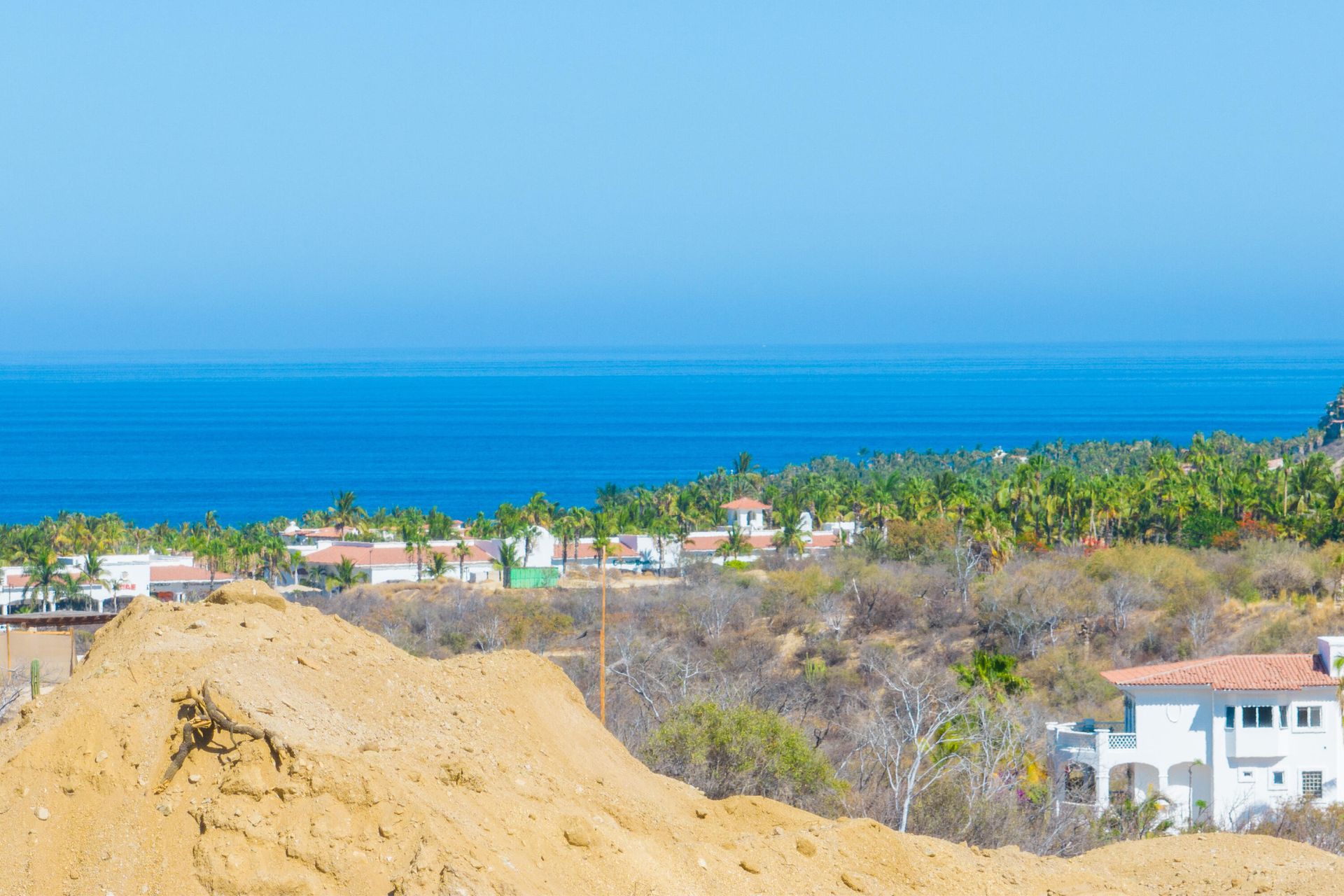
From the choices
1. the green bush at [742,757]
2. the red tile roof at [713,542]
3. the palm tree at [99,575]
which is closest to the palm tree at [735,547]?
the red tile roof at [713,542]

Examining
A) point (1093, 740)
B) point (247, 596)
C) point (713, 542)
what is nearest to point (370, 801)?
point (247, 596)

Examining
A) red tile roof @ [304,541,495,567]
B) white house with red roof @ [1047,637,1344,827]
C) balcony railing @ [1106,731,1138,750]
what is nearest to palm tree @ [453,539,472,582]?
red tile roof @ [304,541,495,567]

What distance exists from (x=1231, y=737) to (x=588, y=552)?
A: 4631cm

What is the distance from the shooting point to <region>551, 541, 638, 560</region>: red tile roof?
70.8 metres

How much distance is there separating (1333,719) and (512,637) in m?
23.9

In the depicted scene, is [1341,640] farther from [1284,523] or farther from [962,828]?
[1284,523]

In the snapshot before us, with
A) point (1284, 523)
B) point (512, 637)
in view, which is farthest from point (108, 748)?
point (1284, 523)

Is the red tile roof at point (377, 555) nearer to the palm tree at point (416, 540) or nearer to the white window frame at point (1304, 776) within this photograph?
the palm tree at point (416, 540)

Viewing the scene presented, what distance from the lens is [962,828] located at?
17125 mm

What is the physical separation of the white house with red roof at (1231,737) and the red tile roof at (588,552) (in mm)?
42639

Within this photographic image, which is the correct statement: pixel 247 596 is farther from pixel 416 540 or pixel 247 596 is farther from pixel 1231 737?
pixel 416 540

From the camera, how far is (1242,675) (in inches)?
1126

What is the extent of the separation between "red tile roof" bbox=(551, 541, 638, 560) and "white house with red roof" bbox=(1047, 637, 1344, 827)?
42.6 m

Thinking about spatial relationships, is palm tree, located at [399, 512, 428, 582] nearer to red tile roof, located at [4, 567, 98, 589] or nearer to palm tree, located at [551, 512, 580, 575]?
palm tree, located at [551, 512, 580, 575]
